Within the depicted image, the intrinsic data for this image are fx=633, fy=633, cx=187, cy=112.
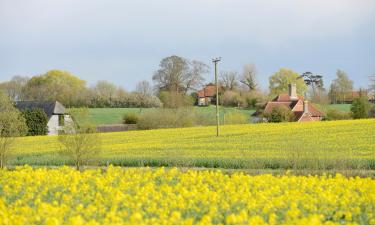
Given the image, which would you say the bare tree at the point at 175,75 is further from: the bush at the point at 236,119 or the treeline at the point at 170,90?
the bush at the point at 236,119

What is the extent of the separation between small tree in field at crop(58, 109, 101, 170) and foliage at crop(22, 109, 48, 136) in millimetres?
37659

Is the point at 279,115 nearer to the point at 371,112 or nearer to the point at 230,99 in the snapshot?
the point at 371,112

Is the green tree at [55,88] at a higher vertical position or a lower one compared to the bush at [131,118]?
higher

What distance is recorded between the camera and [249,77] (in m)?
109

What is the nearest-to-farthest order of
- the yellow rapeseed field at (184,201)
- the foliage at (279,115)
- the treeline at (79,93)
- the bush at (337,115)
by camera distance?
the yellow rapeseed field at (184,201)
the foliage at (279,115)
the bush at (337,115)
the treeline at (79,93)

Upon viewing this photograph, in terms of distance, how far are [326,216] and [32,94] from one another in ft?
311

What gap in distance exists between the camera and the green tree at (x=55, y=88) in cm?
9175

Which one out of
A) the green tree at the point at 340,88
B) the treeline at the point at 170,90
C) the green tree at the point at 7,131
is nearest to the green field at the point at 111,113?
the treeline at the point at 170,90

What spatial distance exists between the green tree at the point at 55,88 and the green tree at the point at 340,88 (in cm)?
4260

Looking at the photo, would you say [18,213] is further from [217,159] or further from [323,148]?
[323,148]

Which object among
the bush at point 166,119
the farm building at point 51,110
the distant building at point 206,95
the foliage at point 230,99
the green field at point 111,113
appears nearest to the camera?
the bush at point 166,119

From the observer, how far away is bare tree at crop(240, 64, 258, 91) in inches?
4272

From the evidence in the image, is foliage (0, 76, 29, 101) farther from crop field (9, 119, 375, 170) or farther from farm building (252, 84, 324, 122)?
crop field (9, 119, 375, 170)

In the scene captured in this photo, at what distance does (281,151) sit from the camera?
97.3ft
